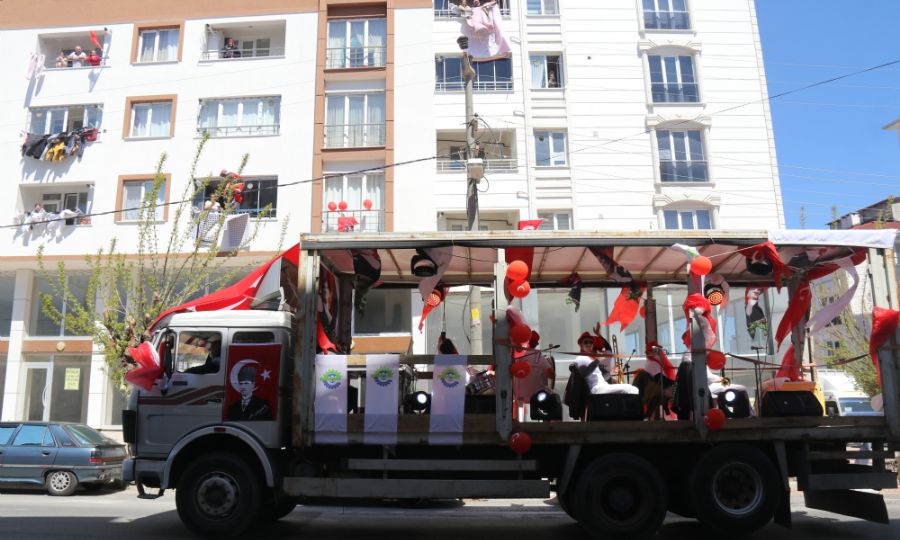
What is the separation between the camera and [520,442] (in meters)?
7.76

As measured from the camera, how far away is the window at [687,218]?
74.5 feet

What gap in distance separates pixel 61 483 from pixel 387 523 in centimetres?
789

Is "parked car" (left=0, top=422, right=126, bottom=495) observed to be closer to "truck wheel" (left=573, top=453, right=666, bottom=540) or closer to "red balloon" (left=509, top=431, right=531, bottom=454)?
"red balloon" (left=509, top=431, right=531, bottom=454)

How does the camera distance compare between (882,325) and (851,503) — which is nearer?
(882,325)

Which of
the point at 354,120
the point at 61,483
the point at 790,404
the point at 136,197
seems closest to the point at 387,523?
the point at 790,404

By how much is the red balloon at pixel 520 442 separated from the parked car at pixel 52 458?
10.3 m

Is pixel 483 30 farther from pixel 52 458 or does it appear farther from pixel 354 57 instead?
pixel 52 458

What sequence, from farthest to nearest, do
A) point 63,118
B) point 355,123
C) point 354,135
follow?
point 63,118
point 355,123
point 354,135

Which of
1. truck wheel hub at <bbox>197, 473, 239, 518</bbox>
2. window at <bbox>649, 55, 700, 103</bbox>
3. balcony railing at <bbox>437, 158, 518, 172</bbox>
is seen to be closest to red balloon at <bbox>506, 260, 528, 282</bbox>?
truck wheel hub at <bbox>197, 473, 239, 518</bbox>

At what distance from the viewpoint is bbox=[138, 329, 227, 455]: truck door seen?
8.32 metres

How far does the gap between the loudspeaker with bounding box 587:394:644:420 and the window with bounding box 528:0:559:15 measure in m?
19.2

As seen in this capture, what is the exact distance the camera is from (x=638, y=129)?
76.4ft

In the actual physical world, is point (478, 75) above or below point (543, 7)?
below

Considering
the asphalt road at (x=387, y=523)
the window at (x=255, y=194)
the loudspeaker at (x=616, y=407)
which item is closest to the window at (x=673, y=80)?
the window at (x=255, y=194)
